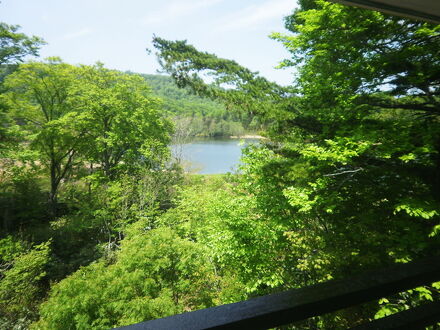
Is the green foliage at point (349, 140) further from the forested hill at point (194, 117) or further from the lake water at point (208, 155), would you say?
the lake water at point (208, 155)

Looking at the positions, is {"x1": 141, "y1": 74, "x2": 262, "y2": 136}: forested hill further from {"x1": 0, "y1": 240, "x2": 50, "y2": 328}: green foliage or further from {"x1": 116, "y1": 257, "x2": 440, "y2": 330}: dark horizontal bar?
{"x1": 116, "y1": 257, "x2": 440, "y2": 330}: dark horizontal bar

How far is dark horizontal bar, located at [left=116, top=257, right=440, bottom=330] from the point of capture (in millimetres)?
569

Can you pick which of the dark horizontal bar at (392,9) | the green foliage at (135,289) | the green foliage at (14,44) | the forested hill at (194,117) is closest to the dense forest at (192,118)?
the forested hill at (194,117)

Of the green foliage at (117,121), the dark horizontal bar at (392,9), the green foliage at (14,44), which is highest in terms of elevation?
the green foliage at (14,44)

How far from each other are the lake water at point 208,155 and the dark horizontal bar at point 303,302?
18.1 metres

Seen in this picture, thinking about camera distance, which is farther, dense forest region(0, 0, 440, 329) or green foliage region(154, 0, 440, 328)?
dense forest region(0, 0, 440, 329)

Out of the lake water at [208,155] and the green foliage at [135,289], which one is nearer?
the green foliage at [135,289]

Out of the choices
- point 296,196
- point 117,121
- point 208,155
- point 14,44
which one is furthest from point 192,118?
point 296,196

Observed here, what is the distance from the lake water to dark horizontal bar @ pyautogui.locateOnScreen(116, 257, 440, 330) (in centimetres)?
1806

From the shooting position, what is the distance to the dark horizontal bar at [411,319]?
2.32 feet

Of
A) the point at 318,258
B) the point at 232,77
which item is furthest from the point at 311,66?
the point at 318,258

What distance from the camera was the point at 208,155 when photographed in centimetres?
3384

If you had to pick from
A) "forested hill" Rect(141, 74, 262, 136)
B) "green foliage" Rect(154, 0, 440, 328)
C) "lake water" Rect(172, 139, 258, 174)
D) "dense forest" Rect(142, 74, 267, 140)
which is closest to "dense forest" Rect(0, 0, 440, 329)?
"green foliage" Rect(154, 0, 440, 328)

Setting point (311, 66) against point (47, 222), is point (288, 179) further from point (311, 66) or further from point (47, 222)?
point (47, 222)
